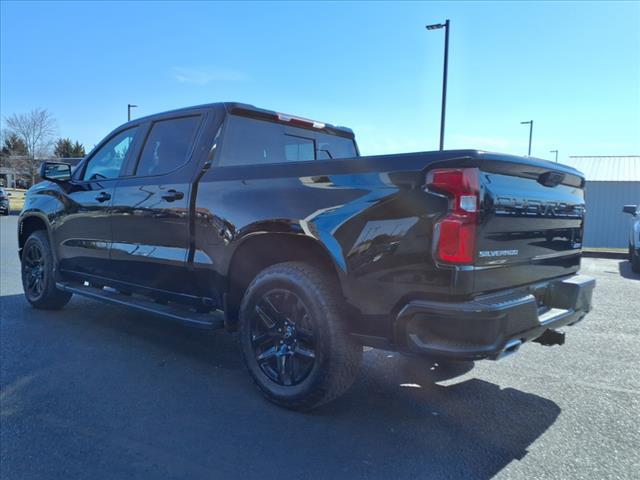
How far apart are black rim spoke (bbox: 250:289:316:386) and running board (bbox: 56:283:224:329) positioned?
1.39 ft

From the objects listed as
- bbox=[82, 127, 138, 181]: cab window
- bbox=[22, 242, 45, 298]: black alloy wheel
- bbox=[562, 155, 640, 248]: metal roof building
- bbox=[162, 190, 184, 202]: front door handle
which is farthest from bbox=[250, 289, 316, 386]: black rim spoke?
bbox=[562, 155, 640, 248]: metal roof building

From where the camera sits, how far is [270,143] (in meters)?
4.30

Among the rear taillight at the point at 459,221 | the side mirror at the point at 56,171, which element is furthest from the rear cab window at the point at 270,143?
the side mirror at the point at 56,171

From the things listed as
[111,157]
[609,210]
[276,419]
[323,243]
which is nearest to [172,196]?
[111,157]

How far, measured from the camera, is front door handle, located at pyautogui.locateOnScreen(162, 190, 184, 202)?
3875 mm

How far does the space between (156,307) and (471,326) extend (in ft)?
8.75

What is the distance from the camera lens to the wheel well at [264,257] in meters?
3.24

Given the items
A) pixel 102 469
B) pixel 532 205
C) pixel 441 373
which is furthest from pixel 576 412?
pixel 102 469

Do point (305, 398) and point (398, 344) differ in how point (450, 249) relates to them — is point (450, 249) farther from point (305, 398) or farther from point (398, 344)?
point (305, 398)

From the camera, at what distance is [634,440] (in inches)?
113

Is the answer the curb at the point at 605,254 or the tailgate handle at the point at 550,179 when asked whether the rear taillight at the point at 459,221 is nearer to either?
the tailgate handle at the point at 550,179

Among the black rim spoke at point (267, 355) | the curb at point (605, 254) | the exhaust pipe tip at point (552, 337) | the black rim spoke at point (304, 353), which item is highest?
the exhaust pipe tip at point (552, 337)

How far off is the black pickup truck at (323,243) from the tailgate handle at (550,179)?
0.01 m

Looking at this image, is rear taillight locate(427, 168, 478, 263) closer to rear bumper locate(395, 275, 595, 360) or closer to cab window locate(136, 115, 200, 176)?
rear bumper locate(395, 275, 595, 360)
